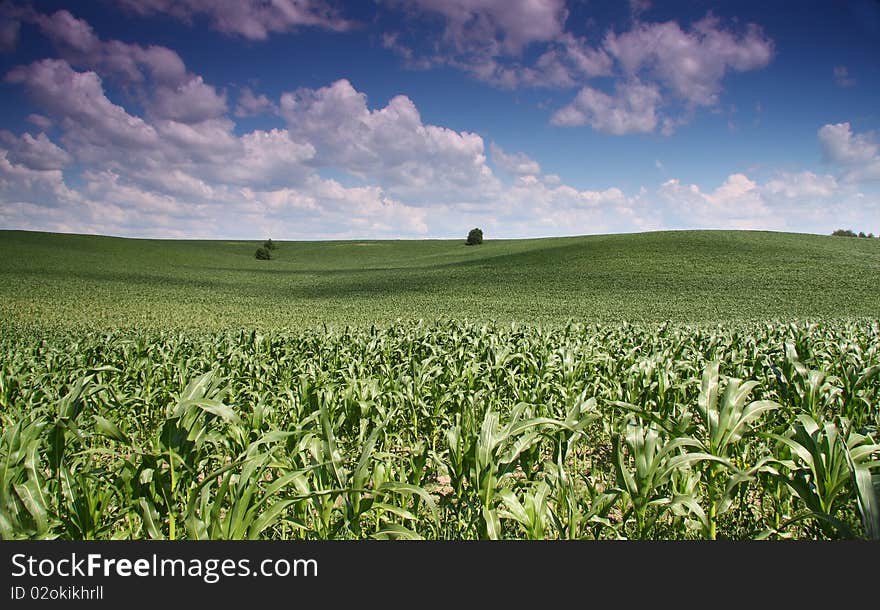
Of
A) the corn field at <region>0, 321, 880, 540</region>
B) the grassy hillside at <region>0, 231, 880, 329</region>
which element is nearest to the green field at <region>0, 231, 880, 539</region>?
the corn field at <region>0, 321, 880, 540</region>

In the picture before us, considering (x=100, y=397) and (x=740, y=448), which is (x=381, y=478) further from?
(x=100, y=397)

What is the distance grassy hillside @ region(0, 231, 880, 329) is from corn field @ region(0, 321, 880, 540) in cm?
1403

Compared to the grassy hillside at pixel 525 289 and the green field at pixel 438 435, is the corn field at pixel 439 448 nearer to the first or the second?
the green field at pixel 438 435

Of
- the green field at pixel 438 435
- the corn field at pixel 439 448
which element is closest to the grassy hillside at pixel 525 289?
the green field at pixel 438 435

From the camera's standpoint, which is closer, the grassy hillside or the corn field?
the corn field

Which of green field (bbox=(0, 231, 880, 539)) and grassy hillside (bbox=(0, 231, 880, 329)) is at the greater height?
grassy hillside (bbox=(0, 231, 880, 329))

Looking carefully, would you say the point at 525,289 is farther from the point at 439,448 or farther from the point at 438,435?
the point at 439,448

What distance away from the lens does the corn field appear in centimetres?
299

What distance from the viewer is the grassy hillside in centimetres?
2400

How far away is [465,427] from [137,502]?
96.0 inches

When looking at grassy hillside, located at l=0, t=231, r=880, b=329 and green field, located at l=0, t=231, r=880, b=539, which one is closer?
green field, located at l=0, t=231, r=880, b=539

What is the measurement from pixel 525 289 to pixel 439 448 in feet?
107

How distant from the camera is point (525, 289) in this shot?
125 ft

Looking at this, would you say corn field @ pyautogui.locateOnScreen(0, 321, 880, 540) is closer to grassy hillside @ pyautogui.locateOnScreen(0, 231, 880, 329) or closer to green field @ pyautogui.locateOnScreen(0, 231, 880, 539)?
green field @ pyautogui.locateOnScreen(0, 231, 880, 539)
